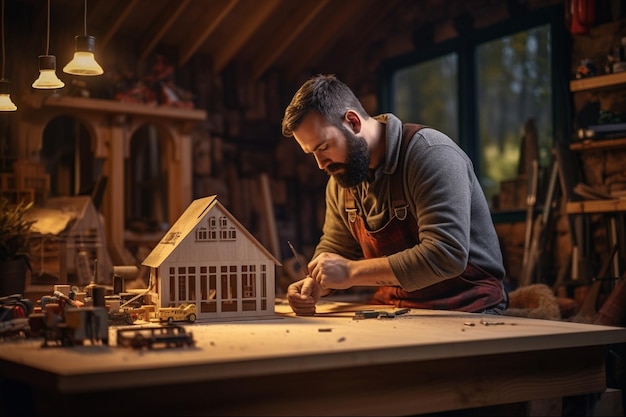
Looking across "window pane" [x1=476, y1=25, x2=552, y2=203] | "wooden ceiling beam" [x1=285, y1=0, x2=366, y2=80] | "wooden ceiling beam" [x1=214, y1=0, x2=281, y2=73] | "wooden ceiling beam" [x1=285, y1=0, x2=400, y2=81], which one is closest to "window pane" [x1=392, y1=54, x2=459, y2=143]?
"window pane" [x1=476, y1=25, x2=552, y2=203]

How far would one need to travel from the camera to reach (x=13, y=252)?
427 cm

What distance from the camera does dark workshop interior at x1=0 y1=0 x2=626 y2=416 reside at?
527 cm

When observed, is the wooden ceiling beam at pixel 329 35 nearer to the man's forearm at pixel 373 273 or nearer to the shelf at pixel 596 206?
the shelf at pixel 596 206

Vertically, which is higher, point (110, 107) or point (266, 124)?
point (266, 124)

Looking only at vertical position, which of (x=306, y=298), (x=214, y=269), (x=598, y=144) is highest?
(x=598, y=144)

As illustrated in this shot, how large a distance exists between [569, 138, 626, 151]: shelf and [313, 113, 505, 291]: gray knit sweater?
87.4 inches

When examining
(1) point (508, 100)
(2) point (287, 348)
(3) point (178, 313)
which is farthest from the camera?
(1) point (508, 100)

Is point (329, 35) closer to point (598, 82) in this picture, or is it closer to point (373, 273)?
point (598, 82)

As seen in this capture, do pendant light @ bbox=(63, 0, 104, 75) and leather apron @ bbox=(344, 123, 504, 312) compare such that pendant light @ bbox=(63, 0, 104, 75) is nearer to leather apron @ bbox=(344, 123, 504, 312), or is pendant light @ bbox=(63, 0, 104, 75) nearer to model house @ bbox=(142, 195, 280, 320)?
model house @ bbox=(142, 195, 280, 320)

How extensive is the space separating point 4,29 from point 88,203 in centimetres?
188

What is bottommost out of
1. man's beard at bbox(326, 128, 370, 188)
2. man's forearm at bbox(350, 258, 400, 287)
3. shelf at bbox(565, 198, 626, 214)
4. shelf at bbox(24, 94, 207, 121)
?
man's forearm at bbox(350, 258, 400, 287)

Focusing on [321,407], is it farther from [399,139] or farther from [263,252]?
[399,139]

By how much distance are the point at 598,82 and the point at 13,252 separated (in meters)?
3.75

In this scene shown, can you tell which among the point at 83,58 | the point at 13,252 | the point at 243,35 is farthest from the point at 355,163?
the point at 243,35
